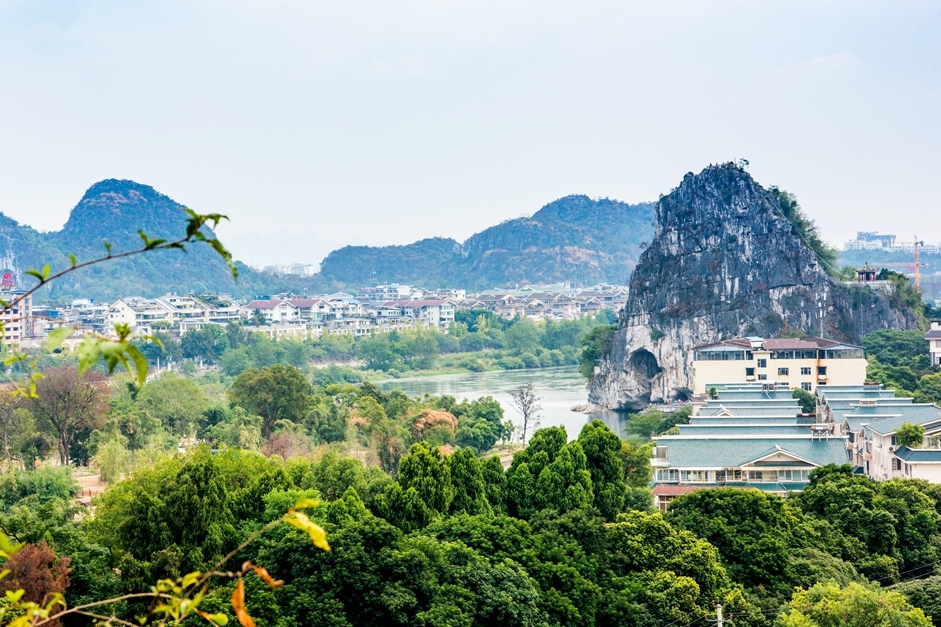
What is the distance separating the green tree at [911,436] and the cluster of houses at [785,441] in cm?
7

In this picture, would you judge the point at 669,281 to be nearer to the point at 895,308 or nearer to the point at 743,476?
the point at 895,308

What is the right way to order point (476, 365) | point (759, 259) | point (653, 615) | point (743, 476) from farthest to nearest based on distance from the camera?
point (476, 365) < point (759, 259) < point (743, 476) < point (653, 615)

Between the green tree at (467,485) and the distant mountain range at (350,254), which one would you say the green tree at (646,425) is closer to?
the green tree at (467,485)

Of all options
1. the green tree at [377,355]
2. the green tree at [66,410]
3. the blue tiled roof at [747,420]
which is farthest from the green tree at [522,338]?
the green tree at [66,410]

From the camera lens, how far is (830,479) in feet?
48.3

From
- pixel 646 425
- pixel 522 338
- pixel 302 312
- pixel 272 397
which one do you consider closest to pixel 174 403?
pixel 272 397

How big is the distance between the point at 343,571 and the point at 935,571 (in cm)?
688

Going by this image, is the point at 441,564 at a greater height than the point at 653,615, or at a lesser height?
greater

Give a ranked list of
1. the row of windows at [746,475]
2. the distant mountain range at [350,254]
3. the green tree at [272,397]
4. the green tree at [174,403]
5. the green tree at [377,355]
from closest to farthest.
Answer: the row of windows at [746,475]
the green tree at [174,403]
the green tree at [272,397]
the green tree at [377,355]
the distant mountain range at [350,254]

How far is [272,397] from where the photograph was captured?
25688 mm

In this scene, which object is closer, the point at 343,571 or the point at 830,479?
the point at 343,571

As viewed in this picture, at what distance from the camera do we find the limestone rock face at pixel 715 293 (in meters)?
39.9

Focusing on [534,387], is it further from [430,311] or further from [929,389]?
[430,311]

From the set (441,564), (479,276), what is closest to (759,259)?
(441,564)
